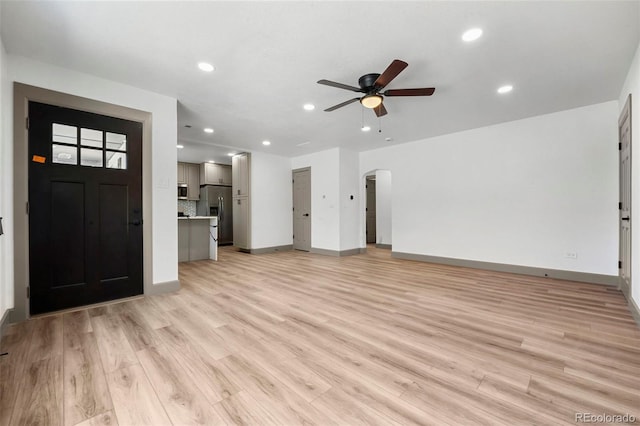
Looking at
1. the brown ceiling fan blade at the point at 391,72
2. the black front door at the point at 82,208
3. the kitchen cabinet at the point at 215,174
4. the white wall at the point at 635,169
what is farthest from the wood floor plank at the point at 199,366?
the kitchen cabinet at the point at 215,174

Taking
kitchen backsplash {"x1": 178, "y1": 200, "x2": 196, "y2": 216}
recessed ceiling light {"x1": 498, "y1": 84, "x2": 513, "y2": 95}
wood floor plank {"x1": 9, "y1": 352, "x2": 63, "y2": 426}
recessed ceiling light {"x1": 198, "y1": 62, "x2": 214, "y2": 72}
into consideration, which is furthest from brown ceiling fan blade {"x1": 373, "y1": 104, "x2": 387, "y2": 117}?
kitchen backsplash {"x1": 178, "y1": 200, "x2": 196, "y2": 216}

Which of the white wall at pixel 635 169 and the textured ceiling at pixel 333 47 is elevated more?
the textured ceiling at pixel 333 47

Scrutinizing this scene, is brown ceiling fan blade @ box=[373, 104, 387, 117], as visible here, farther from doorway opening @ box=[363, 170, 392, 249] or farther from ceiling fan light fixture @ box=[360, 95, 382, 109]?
doorway opening @ box=[363, 170, 392, 249]

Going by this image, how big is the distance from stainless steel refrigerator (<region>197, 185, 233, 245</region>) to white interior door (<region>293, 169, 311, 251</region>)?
2.51 meters

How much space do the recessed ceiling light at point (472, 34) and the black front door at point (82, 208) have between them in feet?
12.6

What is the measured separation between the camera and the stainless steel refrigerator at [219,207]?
8758mm

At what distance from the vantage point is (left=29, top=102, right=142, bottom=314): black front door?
2.88m

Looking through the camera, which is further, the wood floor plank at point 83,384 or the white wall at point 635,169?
the white wall at point 635,169

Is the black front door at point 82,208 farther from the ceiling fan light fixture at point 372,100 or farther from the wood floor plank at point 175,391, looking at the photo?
the ceiling fan light fixture at point 372,100

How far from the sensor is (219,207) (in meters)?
8.83

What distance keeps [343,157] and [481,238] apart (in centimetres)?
358

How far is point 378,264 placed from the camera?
5719 mm

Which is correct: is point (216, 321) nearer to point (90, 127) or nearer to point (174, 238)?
point (174, 238)

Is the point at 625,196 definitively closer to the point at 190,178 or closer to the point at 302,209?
the point at 302,209
